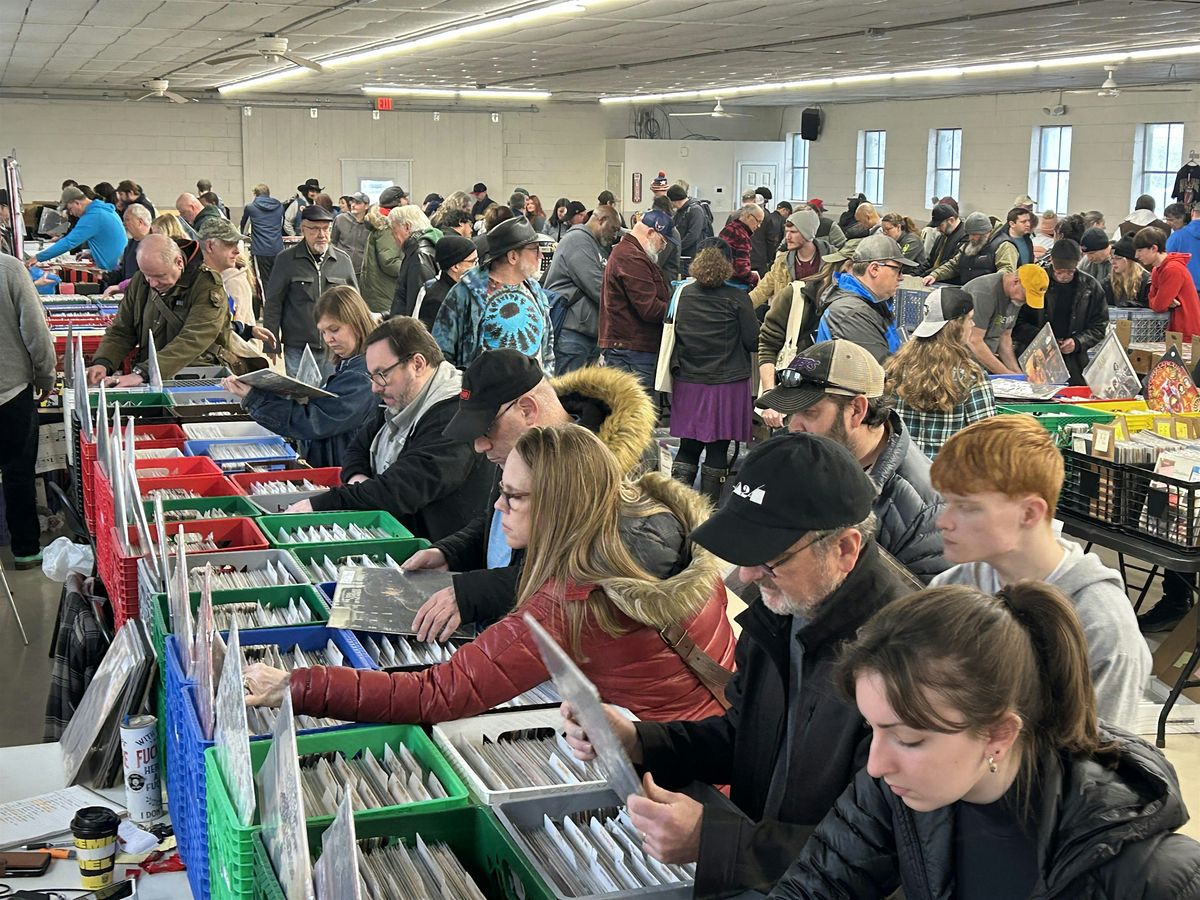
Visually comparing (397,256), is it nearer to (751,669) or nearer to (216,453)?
(216,453)

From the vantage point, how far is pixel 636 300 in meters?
7.56

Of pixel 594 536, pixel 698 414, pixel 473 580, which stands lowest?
pixel 698 414

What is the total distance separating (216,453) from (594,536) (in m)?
2.57

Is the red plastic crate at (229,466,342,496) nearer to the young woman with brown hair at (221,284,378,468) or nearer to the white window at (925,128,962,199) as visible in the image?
the young woman with brown hair at (221,284,378,468)

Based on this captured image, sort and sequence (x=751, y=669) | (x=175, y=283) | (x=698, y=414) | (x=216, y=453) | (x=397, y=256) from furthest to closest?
(x=397, y=256)
(x=698, y=414)
(x=175, y=283)
(x=216, y=453)
(x=751, y=669)

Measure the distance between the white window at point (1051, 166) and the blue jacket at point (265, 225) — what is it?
1290cm

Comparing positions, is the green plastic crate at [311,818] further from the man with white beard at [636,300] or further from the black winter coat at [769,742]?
the man with white beard at [636,300]

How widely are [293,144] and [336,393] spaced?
22.0 meters

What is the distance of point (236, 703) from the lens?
171 centimetres

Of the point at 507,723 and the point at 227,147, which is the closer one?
the point at 507,723

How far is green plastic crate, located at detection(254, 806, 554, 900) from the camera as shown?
171 centimetres

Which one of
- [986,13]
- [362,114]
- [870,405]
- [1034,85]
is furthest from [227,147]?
[870,405]

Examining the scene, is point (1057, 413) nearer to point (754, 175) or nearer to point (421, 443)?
point (421, 443)

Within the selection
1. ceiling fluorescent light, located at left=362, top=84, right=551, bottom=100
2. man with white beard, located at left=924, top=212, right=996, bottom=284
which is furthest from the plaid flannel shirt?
ceiling fluorescent light, located at left=362, top=84, right=551, bottom=100
